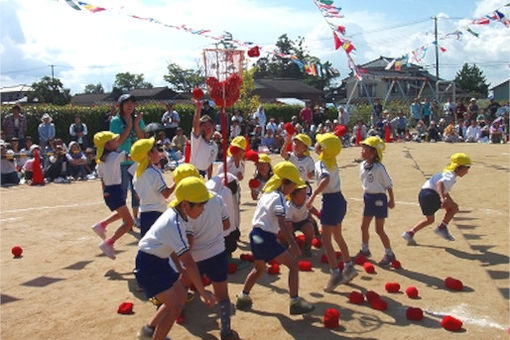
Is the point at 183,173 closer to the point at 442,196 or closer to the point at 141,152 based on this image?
the point at 141,152

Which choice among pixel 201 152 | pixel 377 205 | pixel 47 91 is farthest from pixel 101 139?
pixel 47 91

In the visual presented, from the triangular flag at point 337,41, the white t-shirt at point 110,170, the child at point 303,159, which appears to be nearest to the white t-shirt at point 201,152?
the white t-shirt at point 110,170

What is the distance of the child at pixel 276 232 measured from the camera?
5.21 m

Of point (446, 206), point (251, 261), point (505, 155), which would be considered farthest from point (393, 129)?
point (251, 261)

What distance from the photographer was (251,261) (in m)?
7.16

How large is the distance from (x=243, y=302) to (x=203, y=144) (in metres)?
2.98

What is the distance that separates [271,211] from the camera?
5297mm

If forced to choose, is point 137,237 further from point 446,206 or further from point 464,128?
point 464,128

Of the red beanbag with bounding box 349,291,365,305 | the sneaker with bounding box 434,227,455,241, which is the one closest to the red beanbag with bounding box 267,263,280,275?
the red beanbag with bounding box 349,291,365,305

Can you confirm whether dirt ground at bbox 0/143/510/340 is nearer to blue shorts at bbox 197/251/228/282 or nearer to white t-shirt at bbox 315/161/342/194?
blue shorts at bbox 197/251/228/282

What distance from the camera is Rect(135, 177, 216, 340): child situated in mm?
4305

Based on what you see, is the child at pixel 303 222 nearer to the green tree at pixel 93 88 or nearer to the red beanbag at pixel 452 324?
the red beanbag at pixel 452 324

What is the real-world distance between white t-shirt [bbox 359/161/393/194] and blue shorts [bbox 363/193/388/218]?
2.7 inches

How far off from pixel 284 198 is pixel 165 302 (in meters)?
1.68
